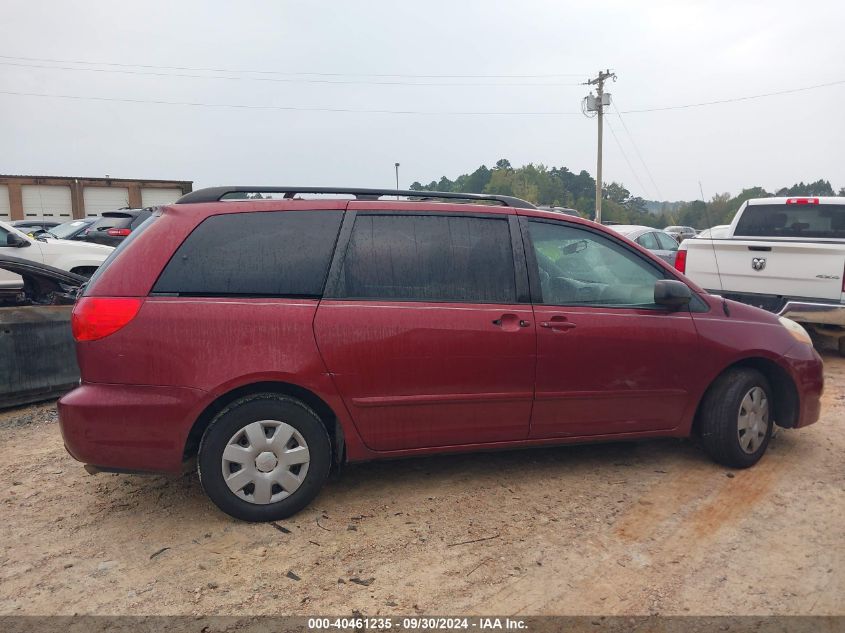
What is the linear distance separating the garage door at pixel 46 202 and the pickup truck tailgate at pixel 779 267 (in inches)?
1524

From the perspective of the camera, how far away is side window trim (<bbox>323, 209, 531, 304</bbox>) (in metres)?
3.39

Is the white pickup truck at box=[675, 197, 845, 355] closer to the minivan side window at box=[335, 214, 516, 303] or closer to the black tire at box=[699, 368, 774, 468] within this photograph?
the black tire at box=[699, 368, 774, 468]

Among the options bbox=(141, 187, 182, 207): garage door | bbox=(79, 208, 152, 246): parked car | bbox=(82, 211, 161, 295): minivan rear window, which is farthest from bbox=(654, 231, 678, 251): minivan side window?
bbox=(141, 187, 182, 207): garage door

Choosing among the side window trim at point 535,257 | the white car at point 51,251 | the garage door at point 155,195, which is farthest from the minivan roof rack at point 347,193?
the garage door at point 155,195

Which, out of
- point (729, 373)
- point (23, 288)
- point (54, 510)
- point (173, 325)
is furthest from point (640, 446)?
point (23, 288)

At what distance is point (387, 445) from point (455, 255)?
3.64 ft

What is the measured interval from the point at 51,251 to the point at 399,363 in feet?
23.7

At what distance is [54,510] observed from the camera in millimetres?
3512

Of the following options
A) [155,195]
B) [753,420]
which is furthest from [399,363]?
[155,195]

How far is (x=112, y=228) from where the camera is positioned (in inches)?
462

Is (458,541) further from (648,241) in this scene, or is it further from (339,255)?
(648,241)

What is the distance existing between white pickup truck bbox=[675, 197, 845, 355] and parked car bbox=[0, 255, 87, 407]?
652 centimetres

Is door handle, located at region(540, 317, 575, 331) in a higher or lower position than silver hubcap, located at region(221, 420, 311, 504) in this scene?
higher

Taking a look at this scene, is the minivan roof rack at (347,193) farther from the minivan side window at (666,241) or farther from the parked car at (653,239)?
the minivan side window at (666,241)
